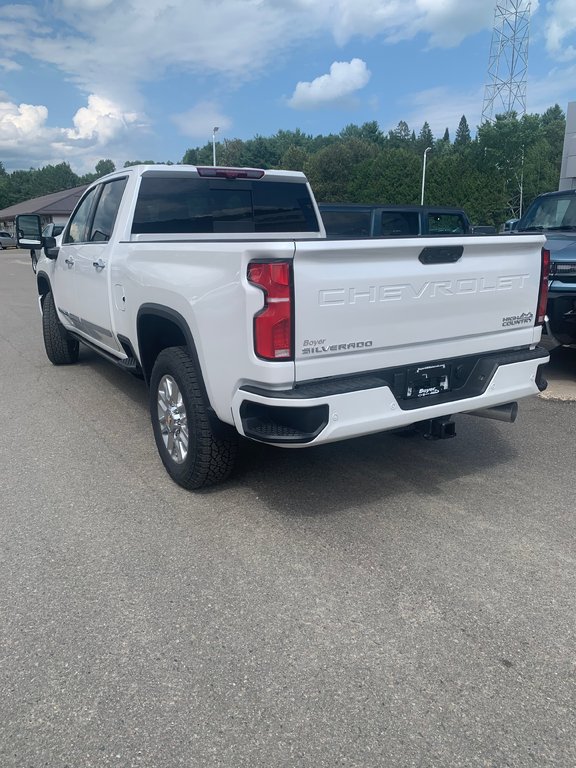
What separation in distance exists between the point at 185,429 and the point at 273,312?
1.29m

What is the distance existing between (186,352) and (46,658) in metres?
1.92

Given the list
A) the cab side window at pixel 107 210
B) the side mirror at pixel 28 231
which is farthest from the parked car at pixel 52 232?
the cab side window at pixel 107 210

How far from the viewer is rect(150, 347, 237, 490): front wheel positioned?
375cm

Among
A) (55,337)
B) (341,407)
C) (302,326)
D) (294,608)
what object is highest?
(302,326)

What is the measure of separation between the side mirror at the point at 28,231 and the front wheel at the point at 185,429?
376 centimetres

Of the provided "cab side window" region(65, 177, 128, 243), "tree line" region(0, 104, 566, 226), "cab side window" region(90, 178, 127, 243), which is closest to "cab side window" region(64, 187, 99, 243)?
"cab side window" region(65, 177, 128, 243)

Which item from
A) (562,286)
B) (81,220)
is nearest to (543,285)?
(562,286)

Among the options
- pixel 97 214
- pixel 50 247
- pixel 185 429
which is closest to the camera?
pixel 185 429

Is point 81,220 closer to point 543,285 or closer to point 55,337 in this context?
point 55,337

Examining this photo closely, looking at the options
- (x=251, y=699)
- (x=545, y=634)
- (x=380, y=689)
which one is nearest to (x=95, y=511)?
(x=251, y=699)

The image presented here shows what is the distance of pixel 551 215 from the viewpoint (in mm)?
8250

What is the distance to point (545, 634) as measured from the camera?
2.68m

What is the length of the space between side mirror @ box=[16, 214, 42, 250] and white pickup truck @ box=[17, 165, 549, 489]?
8.12ft

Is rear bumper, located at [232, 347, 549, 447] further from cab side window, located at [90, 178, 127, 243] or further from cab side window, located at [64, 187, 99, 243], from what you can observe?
cab side window, located at [64, 187, 99, 243]
